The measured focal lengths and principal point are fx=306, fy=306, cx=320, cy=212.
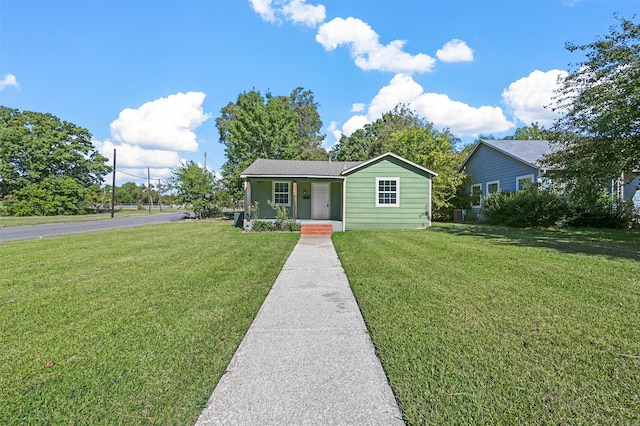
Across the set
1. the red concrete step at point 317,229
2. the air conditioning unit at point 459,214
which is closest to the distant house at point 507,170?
the air conditioning unit at point 459,214

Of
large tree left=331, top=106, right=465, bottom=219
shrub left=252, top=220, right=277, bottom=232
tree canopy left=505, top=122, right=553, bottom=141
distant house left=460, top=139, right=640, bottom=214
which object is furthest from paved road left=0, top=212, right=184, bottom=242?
tree canopy left=505, top=122, right=553, bottom=141

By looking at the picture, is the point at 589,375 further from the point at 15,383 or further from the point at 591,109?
the point at 591,109

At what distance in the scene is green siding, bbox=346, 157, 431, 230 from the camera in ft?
46.2

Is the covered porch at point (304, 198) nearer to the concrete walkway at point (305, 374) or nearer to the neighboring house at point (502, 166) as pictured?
the neighboring house at point (502, 166)

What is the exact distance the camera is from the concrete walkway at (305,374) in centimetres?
189

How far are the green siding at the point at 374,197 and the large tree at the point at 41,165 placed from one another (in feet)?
117

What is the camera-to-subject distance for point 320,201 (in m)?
16.4

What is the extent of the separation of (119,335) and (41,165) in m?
43.4

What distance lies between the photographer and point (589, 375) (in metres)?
2.27

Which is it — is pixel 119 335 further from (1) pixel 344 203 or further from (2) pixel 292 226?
(1) pixel 344 203

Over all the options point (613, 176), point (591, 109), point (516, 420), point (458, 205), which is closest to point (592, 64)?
point (591, 109)

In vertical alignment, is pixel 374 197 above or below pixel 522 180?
below

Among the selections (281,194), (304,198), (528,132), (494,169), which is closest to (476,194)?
(494,169)

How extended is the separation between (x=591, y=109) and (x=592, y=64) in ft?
4.61
